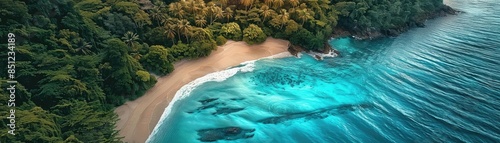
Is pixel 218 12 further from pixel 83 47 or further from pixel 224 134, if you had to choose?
pixel 224 134

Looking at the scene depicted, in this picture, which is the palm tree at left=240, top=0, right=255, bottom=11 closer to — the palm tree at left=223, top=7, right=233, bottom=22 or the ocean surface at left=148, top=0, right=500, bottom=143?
the palm tree at left=223, top=7, right=233, bottom=22

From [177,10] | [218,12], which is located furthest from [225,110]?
[218,12]

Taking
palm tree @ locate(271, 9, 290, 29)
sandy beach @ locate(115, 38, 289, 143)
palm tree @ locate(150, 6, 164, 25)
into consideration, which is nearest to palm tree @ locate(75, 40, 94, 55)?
sandy beach @ locate(115, 38, 289, 143)

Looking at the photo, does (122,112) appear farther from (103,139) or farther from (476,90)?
(476,90)

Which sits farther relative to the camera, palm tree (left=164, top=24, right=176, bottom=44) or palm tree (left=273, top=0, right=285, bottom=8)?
palm tree (left=273, top=0, right=285, bottom=8)

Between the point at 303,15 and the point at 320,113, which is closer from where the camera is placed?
the point at 320,113

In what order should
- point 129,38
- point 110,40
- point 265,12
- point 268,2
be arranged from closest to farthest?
point 110,40
point 129,38
point 265,12
point 268,2
